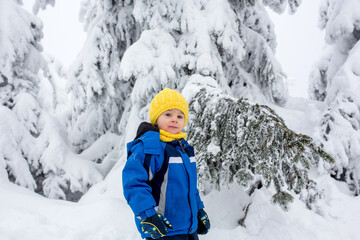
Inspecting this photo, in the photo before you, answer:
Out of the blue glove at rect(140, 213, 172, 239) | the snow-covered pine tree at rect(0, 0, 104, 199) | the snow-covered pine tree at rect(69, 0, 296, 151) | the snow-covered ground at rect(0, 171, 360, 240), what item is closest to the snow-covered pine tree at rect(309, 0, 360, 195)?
the snow-covered ground at rect(0, 171, 360, 240)

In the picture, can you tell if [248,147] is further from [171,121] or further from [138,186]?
[138,186]

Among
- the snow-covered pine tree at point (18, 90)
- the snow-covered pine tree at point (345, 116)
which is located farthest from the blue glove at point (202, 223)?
the snow-covered pine tree at point (18, 90)

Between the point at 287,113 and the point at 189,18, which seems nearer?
the point at 189,18

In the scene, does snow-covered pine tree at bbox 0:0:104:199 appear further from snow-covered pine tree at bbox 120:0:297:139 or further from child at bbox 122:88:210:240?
→ child at bbox 122:88:210:240

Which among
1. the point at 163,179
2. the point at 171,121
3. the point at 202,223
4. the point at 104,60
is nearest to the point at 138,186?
the point at 163,179

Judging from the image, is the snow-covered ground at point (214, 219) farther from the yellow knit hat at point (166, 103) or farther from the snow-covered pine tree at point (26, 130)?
the yellow knit hat at point (166, 103)

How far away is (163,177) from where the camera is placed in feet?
5.68

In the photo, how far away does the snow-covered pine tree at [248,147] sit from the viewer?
2.14 meters

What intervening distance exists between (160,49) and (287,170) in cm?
279

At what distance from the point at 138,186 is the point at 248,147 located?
4.16 feet

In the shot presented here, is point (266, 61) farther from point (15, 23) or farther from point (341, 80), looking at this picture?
point (15, 23)

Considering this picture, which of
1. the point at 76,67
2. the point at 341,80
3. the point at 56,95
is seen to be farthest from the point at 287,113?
the point at 56,95

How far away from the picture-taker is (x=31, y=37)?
5.53 meters

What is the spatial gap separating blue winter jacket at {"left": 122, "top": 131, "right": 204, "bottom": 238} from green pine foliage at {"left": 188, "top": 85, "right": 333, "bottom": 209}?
0.76m
